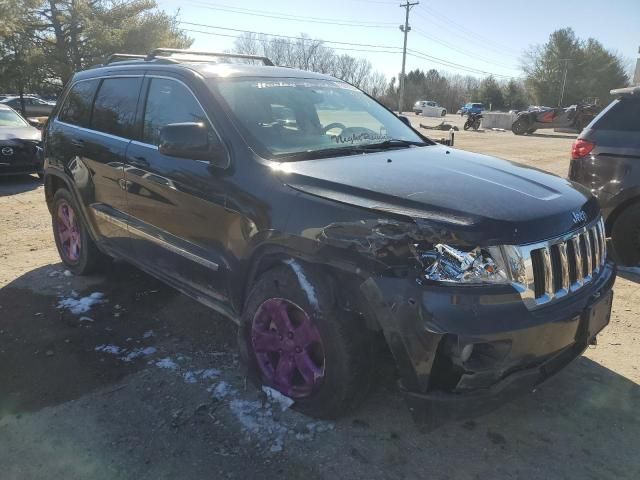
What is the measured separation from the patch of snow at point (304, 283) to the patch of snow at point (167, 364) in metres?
1.23

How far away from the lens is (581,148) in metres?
5.39

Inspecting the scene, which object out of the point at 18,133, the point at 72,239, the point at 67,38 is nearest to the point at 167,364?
the point at 72,239

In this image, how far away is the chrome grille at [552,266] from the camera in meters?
2.27

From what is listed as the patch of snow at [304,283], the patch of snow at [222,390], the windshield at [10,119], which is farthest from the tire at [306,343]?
the windshield at [10,119]

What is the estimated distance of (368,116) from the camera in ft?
12.9

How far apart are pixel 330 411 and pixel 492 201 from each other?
131 centimetres

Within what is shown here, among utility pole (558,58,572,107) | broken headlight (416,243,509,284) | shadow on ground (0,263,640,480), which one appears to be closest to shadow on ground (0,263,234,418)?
shadow on ground (0,263,640,480)

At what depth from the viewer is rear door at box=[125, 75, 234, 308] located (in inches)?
123

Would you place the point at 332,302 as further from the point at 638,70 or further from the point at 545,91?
the point at 545,91

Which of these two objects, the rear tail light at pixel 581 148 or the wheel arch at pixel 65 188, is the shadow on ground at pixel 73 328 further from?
the rear tail light at pixel 581 148

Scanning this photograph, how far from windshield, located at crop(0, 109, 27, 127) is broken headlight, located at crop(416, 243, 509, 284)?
11.3m

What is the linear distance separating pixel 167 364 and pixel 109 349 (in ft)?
1.64

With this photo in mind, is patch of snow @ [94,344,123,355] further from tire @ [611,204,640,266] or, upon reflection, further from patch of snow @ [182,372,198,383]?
tire @ [611,204,640,266]

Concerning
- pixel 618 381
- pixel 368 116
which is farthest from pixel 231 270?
pixel 618 381
